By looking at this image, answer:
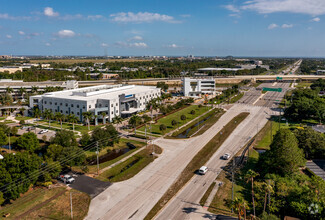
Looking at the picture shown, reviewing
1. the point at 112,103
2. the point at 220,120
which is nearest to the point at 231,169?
the point at 220,120

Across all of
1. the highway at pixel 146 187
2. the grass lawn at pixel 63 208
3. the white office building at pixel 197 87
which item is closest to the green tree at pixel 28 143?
the grass lawn at pixel 63 208

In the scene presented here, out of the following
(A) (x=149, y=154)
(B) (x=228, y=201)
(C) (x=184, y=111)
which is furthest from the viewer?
(C) (x=184, y=111)

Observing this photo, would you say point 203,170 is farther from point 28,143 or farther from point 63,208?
point 28,143

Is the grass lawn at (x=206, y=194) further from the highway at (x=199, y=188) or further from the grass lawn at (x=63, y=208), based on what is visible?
the grass lawn at (x=63, y=208)

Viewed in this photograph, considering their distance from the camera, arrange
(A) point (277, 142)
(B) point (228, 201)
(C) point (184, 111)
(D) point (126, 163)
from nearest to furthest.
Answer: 1. (B) point (228, 201)
2. (A) point (277, 142)
3. (D) point (126, 163)
4. (C) point (184, 111)

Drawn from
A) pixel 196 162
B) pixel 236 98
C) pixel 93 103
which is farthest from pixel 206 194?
pixel 236 98

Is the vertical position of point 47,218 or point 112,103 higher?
point 112,103

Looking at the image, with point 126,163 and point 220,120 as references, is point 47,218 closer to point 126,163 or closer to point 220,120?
point 126,163
